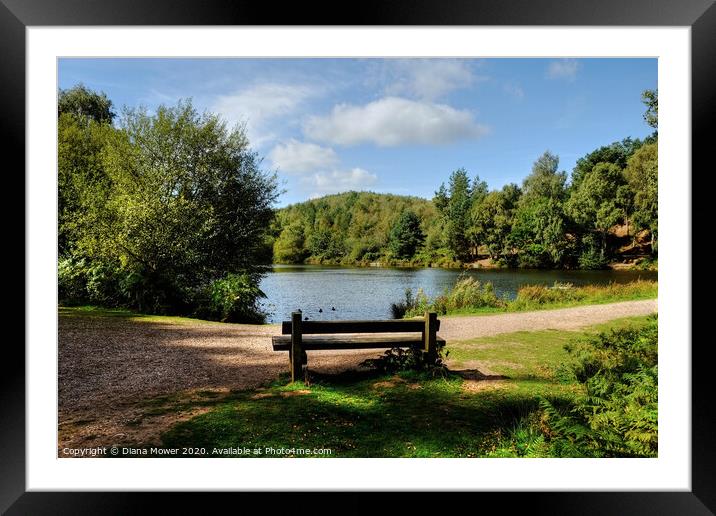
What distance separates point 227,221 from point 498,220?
4153mm

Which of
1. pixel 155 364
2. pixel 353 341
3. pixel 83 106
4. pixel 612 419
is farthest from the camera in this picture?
pixel 83 106

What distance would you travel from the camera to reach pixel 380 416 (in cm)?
285

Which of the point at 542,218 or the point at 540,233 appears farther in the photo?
the point at 540,233

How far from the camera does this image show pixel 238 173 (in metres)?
5.51

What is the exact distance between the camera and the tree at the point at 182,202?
546 cm

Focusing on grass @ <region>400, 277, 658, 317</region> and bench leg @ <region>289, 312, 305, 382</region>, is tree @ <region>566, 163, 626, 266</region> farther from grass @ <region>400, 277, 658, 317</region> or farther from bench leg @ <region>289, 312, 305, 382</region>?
bench leg @ <region>289, 312, 305, 382</region>

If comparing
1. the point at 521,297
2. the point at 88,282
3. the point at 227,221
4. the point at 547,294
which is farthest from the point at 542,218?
the point at 88,282

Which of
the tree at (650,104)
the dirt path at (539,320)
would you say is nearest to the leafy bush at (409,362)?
the dirt path at (539,320)

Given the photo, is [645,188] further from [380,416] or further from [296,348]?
[296,348]

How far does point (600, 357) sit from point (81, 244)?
670 centimetres

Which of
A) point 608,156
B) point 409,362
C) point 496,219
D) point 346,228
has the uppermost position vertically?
point 608,156

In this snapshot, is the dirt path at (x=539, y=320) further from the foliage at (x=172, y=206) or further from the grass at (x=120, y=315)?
the grass at (x=120, y=315)

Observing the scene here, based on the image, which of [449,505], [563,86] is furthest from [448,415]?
[563,86]
